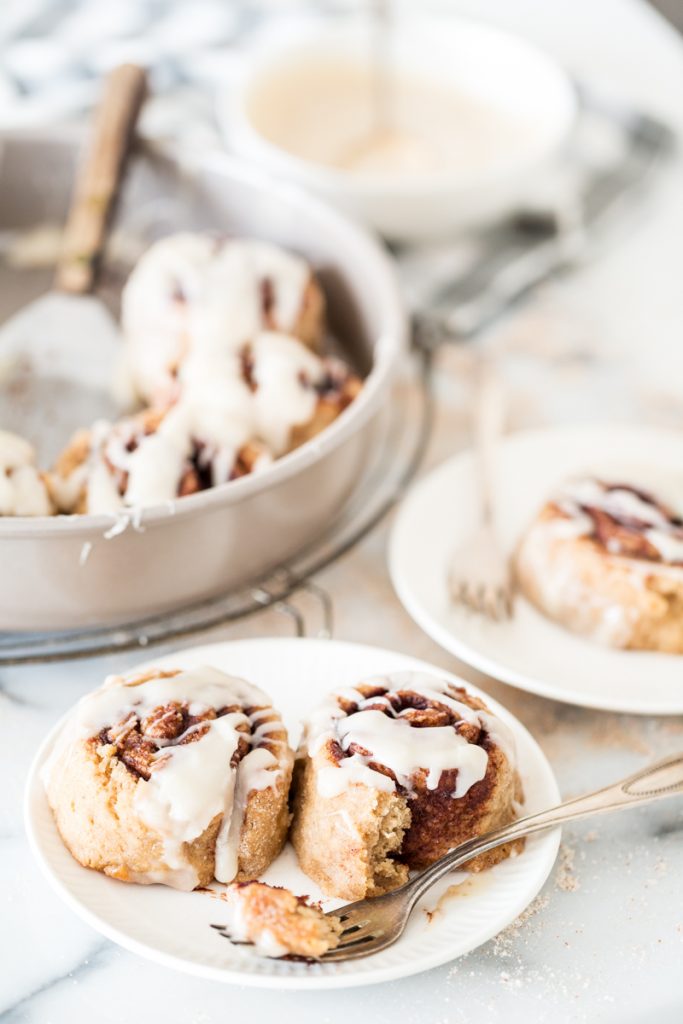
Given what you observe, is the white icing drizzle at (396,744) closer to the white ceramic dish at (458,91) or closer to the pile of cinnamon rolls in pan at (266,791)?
the pile of cinnamon rolls in pan at (266,791)

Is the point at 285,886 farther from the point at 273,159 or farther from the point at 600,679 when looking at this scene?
the point at 273,159

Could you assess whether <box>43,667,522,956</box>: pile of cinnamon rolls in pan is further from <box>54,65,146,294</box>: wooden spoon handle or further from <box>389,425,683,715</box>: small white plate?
<box>54,65,146,294</box>: wooden spoon handle

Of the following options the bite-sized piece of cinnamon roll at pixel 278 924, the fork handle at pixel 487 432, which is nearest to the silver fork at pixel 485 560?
the fork handle at pixel 487 432

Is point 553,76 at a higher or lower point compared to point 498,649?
higher

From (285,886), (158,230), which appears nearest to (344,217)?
(158,230)

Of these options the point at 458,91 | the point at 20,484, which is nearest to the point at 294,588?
the point at 20,484

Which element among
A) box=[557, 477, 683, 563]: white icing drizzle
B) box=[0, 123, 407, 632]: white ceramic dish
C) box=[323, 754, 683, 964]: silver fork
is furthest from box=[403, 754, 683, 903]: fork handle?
box=[0, 123, 407, 632]: white ceramic dish

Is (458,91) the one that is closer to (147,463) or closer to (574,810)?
(147,463)
